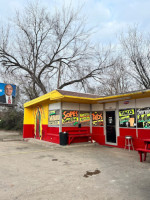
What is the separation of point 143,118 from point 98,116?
3.36 m

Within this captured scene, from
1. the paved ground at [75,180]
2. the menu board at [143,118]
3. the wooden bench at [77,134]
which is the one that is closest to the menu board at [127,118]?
Result: the menu board at [143,118]

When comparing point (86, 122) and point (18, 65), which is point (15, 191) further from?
point (18, 65)

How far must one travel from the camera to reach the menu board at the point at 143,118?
852 cm

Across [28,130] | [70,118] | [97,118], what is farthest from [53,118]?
[28,130]

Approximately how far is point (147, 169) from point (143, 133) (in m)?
3.51

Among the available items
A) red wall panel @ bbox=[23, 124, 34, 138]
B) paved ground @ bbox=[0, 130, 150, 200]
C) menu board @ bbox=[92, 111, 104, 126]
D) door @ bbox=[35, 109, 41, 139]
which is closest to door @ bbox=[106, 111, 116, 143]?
menu board @ bbox=[92, 111, 104, 126]

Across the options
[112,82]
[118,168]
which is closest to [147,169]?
[118,168]

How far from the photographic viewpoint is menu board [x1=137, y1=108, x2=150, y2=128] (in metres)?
8.52

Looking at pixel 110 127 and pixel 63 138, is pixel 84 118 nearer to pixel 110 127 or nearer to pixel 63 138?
pixel 110 127

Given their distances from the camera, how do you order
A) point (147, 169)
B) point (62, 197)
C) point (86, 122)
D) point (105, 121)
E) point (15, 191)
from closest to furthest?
point (62, 197), point (15, 191), point (147, 169), point (105, 121), point (86, 122)

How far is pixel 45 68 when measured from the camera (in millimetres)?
21609

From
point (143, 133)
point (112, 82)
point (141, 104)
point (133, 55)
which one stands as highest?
point (133, 55)

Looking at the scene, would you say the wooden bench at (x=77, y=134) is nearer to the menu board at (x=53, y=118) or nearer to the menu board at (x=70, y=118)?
the menu board at (x=70, y=118)

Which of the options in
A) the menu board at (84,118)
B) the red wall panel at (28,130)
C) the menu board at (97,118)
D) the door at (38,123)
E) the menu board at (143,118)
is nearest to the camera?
the menu board at (143,118)
